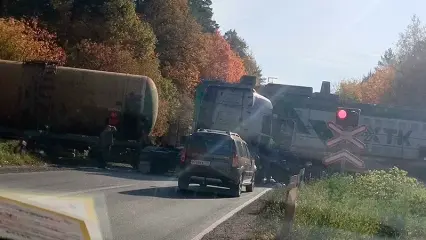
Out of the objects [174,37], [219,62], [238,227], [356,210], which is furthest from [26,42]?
[219,62]

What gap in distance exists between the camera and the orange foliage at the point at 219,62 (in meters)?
82.3

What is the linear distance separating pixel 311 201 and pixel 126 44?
3874 cm

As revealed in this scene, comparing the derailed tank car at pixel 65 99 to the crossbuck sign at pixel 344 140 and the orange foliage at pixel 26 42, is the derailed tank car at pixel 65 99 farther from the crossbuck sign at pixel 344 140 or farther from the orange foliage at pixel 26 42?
the crossbuck sign at pixel 344 140

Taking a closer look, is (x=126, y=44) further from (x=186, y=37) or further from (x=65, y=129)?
(x=65, y=129)

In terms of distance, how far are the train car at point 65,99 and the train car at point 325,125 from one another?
6907mm

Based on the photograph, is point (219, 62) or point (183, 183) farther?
point (219, 62)

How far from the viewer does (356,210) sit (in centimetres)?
1471

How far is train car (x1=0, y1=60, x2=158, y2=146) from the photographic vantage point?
32469mm

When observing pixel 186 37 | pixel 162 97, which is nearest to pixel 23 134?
pixel 162 97

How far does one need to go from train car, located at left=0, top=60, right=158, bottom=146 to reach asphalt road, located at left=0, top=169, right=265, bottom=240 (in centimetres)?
694

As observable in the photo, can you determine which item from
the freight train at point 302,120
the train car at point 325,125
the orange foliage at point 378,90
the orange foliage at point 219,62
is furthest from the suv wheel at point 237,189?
the orange foliage at point 219,62

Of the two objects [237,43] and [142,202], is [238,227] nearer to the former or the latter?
[142,202]

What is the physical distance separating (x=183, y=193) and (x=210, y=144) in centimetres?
162

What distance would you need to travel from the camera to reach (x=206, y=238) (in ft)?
44.0
